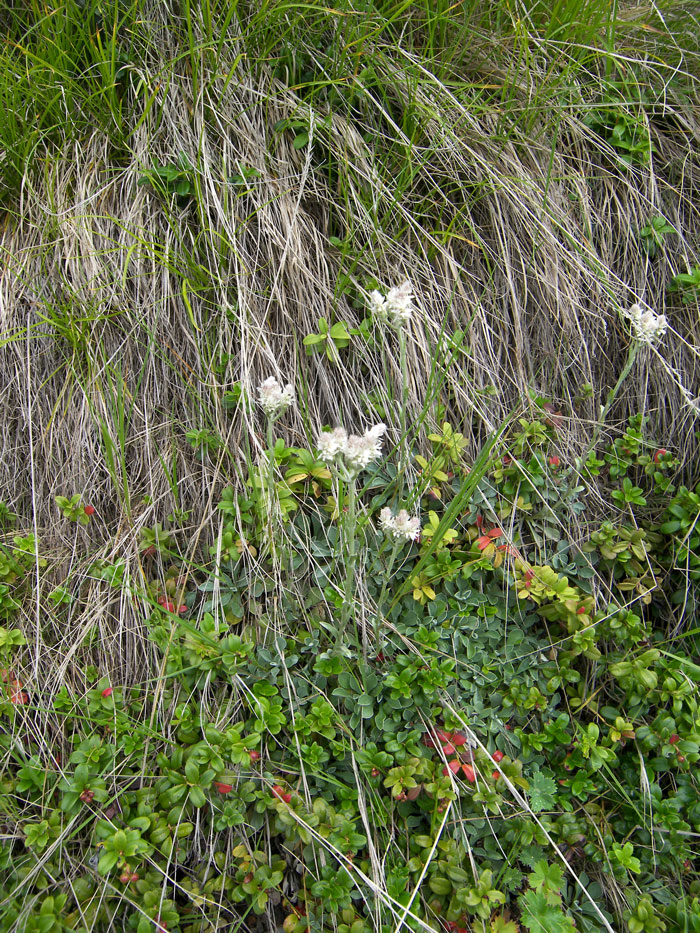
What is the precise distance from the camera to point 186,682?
54.8 inches

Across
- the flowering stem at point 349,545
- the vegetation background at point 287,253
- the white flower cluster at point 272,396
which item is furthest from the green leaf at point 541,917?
the white flower cluster at point 272,396

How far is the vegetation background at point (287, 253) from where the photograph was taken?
160 cm

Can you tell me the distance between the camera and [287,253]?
5.45ft

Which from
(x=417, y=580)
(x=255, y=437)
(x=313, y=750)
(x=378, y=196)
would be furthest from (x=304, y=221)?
(x=313, y=750)

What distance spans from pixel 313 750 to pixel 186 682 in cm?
35

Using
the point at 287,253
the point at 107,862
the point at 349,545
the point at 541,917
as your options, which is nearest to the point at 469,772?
the point at 541,917

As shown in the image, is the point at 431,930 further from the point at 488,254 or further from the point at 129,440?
the point at 488,254

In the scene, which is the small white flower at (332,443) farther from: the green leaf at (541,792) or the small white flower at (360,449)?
the green leaf at (541,792)

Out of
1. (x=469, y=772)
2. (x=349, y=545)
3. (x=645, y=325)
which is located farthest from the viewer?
(x=645, y=325)

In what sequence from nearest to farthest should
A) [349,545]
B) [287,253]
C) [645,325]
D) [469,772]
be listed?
1. [349,545]
2. [469,772]
3. [645,325]
4. [287,253]

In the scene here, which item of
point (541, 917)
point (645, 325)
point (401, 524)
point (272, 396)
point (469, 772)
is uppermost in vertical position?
point (645, 325)

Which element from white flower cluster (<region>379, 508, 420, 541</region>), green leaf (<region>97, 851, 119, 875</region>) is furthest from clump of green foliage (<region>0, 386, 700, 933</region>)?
white flower cluster (<region>379, 508, 420, 541</region>)

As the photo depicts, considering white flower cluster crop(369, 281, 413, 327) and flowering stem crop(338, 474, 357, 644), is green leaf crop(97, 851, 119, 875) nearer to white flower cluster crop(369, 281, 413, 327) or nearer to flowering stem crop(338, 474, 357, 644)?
flowering stem crop(338, 474, 357, 644)

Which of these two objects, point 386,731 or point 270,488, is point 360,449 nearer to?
point 270,488
